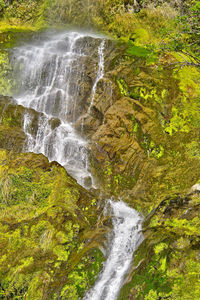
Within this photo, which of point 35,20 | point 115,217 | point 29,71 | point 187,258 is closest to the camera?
point 187,258

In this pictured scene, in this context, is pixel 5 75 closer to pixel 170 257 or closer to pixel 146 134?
pixel 146 134

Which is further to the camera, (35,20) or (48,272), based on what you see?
(35,20)

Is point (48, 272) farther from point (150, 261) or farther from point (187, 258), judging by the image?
point (187, 258)

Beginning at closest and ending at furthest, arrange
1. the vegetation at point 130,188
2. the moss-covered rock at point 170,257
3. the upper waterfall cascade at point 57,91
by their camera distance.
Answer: the moss-covered rock at point 170,257 < the vegetation at point 130,188 < the upper waterfall cascade at point 57,91

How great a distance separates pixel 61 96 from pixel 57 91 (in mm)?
391

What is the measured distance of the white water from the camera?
6530 millimetres

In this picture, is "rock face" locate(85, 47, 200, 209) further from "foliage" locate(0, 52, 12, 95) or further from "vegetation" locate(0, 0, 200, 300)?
"foliage" locate(0, 52, 12, 95)

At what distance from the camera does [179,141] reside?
393 inches

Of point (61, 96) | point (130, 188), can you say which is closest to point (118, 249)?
point (130, 188)

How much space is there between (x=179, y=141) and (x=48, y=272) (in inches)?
258

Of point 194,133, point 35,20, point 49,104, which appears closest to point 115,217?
point 194,133

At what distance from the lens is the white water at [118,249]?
21.4ft

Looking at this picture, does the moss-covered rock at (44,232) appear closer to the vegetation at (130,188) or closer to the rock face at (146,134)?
the vegetation at (130,188)

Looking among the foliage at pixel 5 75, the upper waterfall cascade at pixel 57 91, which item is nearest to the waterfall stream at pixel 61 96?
the upper waterfall cascade at pixel 57 91
